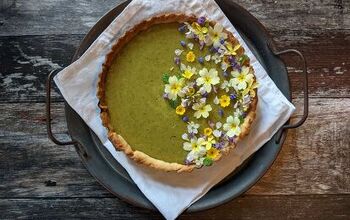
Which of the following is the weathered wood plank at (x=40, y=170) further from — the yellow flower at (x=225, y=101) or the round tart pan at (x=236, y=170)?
the yellow flower at (x=225, y=101)

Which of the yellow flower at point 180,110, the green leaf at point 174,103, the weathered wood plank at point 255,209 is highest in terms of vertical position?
the green leaf at point 174,103

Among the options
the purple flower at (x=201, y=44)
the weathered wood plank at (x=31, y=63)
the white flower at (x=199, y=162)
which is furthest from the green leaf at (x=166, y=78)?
the weathered wood plank at (x=31, y=63)

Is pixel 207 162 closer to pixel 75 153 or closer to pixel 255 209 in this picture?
pixel 255 209

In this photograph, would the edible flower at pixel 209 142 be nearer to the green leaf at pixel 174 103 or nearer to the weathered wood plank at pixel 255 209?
the green leaf at pixel 174 103

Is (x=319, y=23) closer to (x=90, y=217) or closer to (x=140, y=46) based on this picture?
(x=140, y=46)

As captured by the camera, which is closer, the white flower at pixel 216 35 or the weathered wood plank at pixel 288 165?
the white flower at pixel 216 35

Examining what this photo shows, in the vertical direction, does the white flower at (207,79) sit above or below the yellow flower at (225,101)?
above

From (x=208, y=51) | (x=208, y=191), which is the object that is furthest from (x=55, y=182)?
(x=208, y=51)
